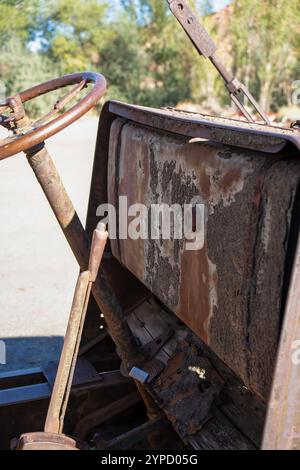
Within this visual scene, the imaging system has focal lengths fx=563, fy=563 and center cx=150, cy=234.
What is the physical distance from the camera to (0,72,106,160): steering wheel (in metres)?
1.68

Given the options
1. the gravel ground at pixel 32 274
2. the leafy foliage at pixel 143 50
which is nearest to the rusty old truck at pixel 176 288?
the gravel ground at pixel 32 274

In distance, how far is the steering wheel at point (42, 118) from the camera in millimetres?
1683

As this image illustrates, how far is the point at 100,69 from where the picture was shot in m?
30.7

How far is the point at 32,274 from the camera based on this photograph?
557cm

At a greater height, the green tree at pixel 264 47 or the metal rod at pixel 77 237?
the metal rod at pixel 77 237

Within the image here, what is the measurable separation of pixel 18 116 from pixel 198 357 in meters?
1.18

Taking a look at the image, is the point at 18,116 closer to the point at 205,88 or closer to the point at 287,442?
the point at 287,442

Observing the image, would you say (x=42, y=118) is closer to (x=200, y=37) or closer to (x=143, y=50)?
(x=200, y=37)

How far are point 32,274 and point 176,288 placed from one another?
3.69 meters

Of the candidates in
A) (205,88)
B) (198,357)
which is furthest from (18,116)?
(205,88)

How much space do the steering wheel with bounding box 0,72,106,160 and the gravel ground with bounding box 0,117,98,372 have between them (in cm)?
225

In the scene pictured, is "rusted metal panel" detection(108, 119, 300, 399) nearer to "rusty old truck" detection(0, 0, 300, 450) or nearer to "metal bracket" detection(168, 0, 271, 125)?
"rusty old truck" detection(0, 0, 300, 450)

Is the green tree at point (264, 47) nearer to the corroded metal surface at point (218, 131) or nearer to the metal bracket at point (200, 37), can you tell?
the metal bracket at point (200, 37)

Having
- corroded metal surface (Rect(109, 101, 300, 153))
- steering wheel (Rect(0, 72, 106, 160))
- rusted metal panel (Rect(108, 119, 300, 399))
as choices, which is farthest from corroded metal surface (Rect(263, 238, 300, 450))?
steering wheel (Rect(0, 72, 106, 160))
